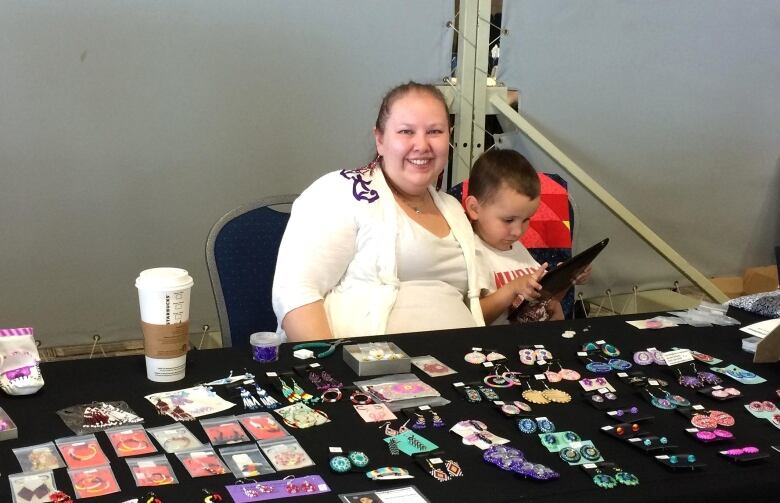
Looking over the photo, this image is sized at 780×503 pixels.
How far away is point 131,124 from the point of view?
3086mm

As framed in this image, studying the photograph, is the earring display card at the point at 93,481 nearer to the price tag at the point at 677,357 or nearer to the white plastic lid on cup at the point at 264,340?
the white plastic lid on cup at the point at 264,340

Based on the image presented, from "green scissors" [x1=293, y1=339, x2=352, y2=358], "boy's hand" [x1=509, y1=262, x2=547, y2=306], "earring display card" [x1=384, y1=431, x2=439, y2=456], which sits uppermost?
"earring display card" [x1=384, y1=431, x2=439, y2=456]

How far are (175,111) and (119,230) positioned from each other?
1.62ft

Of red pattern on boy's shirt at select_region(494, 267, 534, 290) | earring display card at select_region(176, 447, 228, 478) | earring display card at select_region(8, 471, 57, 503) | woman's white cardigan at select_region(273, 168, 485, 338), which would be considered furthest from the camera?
red pattern on boy's shirt at select_region(494, 267, 534, 290)

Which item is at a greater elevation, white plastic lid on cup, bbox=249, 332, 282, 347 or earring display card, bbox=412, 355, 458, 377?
white plastic lid on cup, bbox=249, 332, 282, 347

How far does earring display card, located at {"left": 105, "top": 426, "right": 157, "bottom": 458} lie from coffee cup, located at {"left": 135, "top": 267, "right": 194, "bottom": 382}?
0.20 m

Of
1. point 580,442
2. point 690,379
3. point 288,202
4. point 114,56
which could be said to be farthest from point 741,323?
point 114,56

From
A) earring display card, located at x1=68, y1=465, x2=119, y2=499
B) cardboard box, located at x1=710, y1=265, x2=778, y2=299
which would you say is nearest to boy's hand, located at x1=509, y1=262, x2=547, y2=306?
earring display card, located at x1=68, y1=465, x2=119, y2=499

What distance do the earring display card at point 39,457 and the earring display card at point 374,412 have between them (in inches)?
18.5

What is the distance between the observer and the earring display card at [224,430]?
1.27 m

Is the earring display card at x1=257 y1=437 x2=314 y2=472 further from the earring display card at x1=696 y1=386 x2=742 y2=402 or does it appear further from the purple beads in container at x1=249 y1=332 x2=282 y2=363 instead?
the earring display card at x1=696 y1=386 x2=742 y2=402

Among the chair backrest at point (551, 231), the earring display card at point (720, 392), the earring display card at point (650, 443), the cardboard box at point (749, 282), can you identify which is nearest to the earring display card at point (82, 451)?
the earring display card at point (650, 443)

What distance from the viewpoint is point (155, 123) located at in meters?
3.12

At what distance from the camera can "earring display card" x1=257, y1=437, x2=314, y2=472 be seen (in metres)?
1.21
